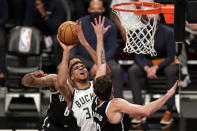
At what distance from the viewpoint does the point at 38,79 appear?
5840 millimetres

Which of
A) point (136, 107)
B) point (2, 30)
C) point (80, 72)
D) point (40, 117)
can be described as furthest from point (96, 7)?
point (136, 107)

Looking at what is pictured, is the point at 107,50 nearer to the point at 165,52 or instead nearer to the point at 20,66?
the point at 165,52

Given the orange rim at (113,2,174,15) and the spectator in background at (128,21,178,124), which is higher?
the orange rim at (113,2,174,15)

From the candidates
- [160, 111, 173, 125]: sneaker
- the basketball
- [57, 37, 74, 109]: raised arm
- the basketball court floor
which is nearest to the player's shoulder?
[57, 37, 74, 109]: raised arm

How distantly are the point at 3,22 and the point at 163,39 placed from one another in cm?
265

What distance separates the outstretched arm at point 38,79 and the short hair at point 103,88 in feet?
2.78

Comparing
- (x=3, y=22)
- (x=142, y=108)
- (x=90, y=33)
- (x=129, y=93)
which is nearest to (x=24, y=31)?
(x=3, y=22)

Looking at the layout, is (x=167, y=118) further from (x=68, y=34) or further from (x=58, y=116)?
(x=68, y=34)

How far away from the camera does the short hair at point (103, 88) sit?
5145mm

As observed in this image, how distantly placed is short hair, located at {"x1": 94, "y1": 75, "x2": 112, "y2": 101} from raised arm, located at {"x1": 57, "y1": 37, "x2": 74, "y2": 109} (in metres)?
0.48

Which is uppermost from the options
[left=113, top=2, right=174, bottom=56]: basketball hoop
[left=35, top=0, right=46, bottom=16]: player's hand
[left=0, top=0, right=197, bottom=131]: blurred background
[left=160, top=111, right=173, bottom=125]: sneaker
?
[left=113, top=2, right=174, bottom=56]: basketball hoop

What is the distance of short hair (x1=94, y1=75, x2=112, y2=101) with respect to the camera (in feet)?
16.9

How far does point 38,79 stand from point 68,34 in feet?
1.90

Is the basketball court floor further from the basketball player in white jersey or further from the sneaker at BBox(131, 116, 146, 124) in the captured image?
the basketball player in white jersey
